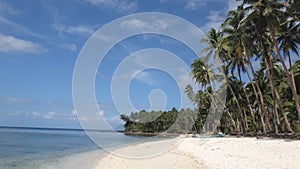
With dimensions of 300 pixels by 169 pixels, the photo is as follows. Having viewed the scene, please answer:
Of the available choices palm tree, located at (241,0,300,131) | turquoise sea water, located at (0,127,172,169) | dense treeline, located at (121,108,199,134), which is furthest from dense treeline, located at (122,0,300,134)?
dense treeline, located at (121,108,199,134)

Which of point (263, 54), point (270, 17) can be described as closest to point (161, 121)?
point (263, 54)

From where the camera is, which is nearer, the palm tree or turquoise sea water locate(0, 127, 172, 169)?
turquoise sea water locate(0, 127, 172, 169)

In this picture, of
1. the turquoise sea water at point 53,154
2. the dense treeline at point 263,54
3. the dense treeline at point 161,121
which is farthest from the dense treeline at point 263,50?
the dense treeline at point 161,121

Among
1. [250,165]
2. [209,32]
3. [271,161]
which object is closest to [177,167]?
[250,165]

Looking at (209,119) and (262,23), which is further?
(209,119)

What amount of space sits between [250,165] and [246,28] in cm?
1748

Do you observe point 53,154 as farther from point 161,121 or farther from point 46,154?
point 161,121

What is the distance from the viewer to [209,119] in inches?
2391

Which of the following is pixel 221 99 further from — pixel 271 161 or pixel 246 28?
pixel 271 161

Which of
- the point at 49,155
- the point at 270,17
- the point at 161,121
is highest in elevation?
the point at 270,17

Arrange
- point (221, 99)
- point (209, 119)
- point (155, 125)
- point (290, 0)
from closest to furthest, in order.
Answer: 1. point (290, 0)
2. point (221, 99)
3. point (209, 119)
4. point (155, 125)

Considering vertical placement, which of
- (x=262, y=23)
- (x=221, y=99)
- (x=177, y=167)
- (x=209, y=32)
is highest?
(x=209, y=32)

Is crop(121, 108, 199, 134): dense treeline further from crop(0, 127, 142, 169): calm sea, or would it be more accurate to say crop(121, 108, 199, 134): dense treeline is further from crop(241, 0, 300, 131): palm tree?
crop(241, 0, 300, 131): palm tree

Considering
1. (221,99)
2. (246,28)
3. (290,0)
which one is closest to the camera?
(290,0)
